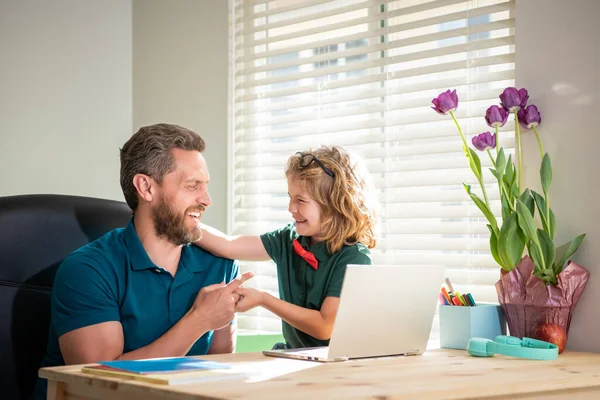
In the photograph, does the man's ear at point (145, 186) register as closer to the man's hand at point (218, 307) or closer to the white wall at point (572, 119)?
the man's hand at point (218, 307)

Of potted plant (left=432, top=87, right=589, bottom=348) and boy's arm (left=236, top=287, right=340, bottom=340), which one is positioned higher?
potted plant (left=432, top=87, right=589, bottom=348)

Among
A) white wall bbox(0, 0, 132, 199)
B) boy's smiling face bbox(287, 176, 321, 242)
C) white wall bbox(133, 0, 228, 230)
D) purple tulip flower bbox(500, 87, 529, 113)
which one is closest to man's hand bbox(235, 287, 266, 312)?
boy's smiling face bbox(287, 176, 321, 242)

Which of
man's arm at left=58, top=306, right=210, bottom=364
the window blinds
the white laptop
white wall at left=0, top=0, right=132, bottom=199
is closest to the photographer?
the white laptop

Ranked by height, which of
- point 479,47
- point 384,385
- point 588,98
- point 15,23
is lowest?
point 384,385

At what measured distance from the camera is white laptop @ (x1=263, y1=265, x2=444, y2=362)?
165cm

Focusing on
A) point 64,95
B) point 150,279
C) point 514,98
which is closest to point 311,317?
point 150,279

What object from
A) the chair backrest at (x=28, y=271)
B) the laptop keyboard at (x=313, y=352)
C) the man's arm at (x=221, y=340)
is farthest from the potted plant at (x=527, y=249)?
the chair backrest at (x=28, y=271)

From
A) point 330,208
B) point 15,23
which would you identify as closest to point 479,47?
point 330,208

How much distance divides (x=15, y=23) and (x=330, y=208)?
5.40 feet

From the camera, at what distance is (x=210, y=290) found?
6.33ft

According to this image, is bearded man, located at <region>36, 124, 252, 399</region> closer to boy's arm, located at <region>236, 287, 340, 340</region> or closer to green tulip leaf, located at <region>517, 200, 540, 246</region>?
boy's arm, located at <region>236, 287, 340, 340</region>

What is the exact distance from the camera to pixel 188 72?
329 centimetres

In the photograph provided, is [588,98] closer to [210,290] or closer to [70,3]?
[210,290]

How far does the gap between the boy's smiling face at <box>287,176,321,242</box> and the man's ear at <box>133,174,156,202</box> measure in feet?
1.14
